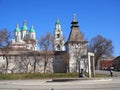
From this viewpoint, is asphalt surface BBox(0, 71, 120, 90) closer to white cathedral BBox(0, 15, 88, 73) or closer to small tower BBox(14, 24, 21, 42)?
white cathedral BBox(0, 15, 88, 73)

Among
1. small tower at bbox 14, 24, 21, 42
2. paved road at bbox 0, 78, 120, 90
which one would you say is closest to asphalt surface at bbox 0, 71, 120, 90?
paved road at bbox 0, 78, 120, 90

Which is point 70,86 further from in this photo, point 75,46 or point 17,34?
point 17,34

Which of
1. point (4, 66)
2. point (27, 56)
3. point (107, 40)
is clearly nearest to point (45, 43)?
point (27, 56)

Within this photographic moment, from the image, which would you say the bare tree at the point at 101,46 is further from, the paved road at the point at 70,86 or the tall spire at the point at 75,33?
the paved road at the point at 70,86

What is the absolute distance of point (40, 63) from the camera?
87.1 meters

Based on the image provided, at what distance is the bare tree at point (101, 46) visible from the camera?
89.4 m

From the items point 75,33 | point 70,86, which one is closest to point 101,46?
point 75,33

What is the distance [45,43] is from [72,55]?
32.1ft

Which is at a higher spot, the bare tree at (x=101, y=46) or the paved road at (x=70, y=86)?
the bare tree at (x=101, y=46)

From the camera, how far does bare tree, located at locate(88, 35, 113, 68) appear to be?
89.4m

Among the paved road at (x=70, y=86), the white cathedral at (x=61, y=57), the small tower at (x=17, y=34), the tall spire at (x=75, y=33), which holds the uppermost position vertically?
the small tower at (x=17, y=34)

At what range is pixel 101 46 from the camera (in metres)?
89.7

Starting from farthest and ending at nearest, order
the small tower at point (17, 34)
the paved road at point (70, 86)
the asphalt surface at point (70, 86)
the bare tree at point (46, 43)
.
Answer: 1. the small tower at point (17, 34)
2. the bare tree at point (46, 43)
3. the asphalt surface at point (70, 86)
4. the paved road at point (70, 86)

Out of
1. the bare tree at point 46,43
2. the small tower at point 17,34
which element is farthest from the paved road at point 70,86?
the small tower at point 17,34
